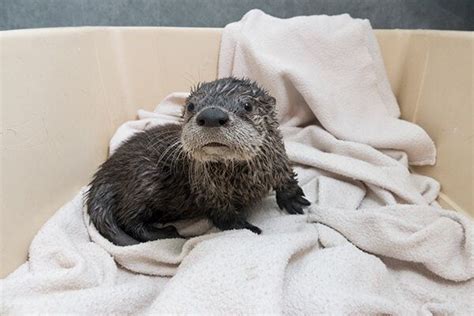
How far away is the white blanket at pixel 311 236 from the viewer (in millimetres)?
818

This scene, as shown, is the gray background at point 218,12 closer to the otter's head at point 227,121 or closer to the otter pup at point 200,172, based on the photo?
the otter pup at point 200,172

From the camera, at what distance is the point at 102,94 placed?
1.47 meters

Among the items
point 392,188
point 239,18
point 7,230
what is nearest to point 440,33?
point 392,188

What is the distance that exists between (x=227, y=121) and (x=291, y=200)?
0.45 metres

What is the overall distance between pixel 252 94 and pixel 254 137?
14 cm

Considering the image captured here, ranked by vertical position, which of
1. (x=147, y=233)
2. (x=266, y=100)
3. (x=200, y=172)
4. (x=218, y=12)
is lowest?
(x=147, y=233)

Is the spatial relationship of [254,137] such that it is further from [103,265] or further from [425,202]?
[425,202]

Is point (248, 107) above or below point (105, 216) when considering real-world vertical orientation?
above

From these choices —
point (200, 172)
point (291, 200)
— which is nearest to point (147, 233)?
point (200, 172)

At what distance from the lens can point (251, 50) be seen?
151 cm

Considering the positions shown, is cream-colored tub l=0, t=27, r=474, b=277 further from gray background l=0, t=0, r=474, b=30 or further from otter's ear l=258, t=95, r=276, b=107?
otter's ear l=258, t=95, r=276, b=107

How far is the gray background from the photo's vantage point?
158 cm

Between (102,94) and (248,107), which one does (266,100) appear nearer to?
(248,107)

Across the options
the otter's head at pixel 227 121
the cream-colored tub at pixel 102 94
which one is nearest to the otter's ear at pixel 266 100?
the otter's head at pixel 227 121
